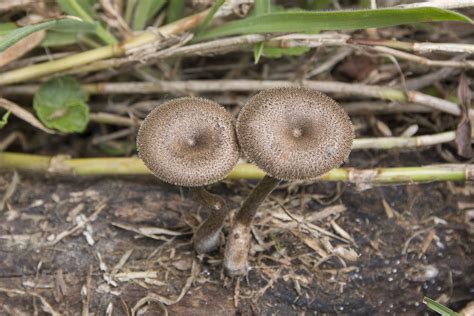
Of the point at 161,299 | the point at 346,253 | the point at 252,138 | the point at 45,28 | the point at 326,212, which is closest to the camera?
the point at 252,138

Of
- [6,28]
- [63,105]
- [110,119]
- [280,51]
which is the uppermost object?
[6,28]

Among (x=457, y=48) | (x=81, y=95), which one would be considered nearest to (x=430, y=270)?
(x=457, y=48)

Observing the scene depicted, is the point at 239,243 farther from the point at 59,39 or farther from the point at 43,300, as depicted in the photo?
the point at 59,39

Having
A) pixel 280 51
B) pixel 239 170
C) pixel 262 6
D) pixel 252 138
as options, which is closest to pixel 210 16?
pixel 262 6

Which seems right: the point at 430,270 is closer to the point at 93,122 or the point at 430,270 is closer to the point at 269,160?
the point at 269,160

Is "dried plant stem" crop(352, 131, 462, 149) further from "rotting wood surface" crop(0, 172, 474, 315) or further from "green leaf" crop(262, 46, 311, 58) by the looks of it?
"green leaf" crop(262, 46, 311, 58)

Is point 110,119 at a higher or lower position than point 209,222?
higher
